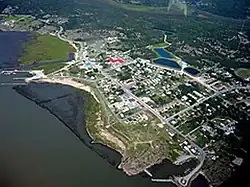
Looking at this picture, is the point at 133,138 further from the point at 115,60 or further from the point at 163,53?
the point at 163,53

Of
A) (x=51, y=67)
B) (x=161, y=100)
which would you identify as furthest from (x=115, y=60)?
(x=161, y=100)

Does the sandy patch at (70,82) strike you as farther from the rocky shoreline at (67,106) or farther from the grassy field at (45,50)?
the grassy field at (45,50)

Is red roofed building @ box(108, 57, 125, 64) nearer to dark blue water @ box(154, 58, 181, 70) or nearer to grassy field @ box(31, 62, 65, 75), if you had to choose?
dark blue water @ box(154, 58, 181, 70)

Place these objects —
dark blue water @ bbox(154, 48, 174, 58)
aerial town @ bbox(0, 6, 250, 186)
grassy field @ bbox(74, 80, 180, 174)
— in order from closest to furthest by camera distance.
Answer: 1. grassy field @ bbox(74, 80, 180, 174)
2. aerial town @ bbox(0, 6, 250, 186)
3. dark blue water @ bbox(154, 48, 174, 58)

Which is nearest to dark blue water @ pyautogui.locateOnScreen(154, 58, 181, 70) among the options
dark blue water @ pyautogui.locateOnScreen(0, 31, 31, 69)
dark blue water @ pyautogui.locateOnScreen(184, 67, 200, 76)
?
dark blue water @ pyautogui.locateOnScreen(184, 67, 200, 76)

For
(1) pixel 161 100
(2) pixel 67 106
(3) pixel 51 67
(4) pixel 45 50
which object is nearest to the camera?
(2) pixel 67 106

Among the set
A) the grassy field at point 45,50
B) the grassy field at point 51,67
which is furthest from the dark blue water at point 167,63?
the grassy field at point 51,67
